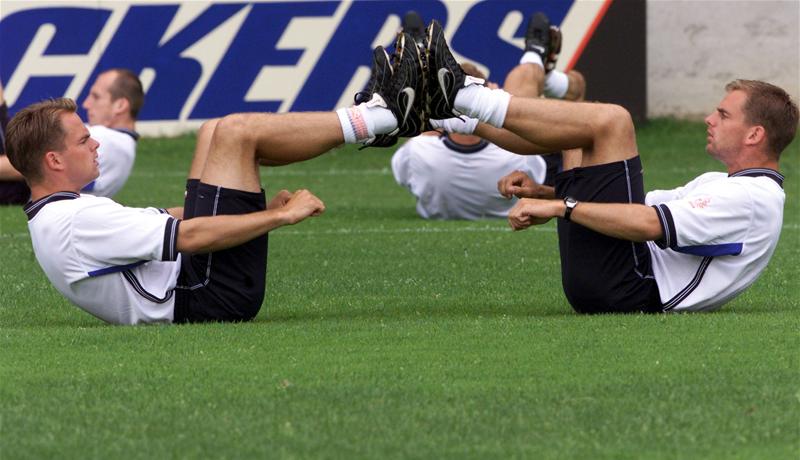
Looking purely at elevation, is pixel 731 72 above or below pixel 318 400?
below

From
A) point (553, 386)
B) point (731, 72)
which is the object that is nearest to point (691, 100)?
point (731, 72)

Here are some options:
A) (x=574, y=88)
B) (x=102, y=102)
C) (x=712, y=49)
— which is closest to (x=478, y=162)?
(x=574, y=88)

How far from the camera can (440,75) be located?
725 centimetres

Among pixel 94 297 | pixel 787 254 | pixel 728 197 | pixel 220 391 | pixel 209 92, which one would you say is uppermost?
pixel 728 197

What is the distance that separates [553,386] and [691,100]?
704 inches

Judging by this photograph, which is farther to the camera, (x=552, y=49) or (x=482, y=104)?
(x=552, y=49)

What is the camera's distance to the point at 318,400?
5746mm

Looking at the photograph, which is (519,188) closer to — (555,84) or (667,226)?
(667,226)

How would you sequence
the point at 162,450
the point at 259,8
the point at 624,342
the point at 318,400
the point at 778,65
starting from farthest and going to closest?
the point at 778,65 → the point at 259,8 → the point at 624,342 → the point at 318,400 → the point at 162,450

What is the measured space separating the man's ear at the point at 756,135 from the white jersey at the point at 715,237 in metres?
0.15

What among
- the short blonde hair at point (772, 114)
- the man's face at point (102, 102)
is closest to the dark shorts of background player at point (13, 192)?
the man's face at point (102, 102)

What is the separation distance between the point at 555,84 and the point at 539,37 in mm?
868

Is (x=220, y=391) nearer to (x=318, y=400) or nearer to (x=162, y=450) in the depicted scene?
(x=318, y=400)

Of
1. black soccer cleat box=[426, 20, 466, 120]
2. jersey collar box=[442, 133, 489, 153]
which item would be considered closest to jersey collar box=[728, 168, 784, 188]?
black soccer cleat box=[426, 20, 466, 120]
